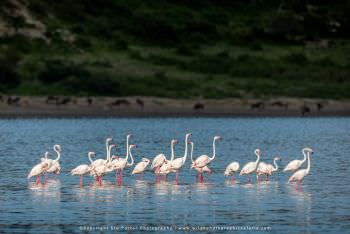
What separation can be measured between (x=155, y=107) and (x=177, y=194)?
94.7ft

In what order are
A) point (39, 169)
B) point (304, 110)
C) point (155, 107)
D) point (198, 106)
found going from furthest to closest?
point (304, 110)
point (155, 107)
point (198, 106)
point (39, 169)

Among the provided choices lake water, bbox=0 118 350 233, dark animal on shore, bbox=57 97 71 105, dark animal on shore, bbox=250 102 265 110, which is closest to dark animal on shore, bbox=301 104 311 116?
dark animal on shore, bbox=250 102 265 110

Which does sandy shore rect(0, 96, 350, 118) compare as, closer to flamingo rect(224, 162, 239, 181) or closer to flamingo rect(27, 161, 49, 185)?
flamingo rect(27, 161, 49, 185)

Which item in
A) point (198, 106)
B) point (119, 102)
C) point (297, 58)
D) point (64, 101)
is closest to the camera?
point (64, 101)

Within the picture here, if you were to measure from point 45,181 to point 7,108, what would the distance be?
23.9 metres

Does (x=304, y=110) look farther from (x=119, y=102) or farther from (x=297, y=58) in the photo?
(x=297, y=58)

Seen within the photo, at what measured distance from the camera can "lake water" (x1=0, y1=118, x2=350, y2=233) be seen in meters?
21.0

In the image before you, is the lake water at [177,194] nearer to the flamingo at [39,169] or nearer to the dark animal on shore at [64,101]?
the flamingo at [39,169]

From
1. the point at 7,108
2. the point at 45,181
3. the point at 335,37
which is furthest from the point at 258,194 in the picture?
the point at 335,37

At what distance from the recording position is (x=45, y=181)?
92.7 feet

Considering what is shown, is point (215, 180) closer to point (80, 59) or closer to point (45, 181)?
point (45, 181)

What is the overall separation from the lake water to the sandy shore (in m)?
6.89

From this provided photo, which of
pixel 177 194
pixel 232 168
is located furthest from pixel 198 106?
pixel 177 194

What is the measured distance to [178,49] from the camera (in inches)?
2552
